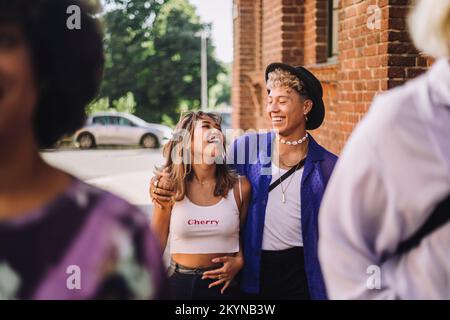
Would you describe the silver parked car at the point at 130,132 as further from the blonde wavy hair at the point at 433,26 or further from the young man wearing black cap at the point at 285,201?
the blonde wavy hair at the point at 433,26

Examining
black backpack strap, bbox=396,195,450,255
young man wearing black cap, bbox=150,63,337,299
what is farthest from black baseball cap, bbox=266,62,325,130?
black backpack strap, bbox=396,195,450,255

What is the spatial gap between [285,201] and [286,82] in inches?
19.2

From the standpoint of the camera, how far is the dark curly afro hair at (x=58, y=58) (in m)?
1.38

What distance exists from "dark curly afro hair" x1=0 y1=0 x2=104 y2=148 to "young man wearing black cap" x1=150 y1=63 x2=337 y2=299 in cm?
127

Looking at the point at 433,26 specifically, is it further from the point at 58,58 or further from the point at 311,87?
the point at 311,87

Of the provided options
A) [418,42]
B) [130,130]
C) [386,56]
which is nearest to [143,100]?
[130,130]

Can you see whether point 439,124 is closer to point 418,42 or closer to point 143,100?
point 418,42

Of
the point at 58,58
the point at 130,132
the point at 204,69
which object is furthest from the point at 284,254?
the point at 204,69

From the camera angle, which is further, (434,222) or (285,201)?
(285,201)

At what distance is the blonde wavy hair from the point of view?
4.91 feet

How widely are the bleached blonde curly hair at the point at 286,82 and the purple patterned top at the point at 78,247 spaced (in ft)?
5.16

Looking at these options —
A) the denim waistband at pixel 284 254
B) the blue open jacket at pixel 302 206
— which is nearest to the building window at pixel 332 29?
the blue open jacket at pixel 302 206

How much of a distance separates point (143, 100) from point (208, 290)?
21343 mm

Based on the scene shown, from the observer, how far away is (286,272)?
2.70 m
